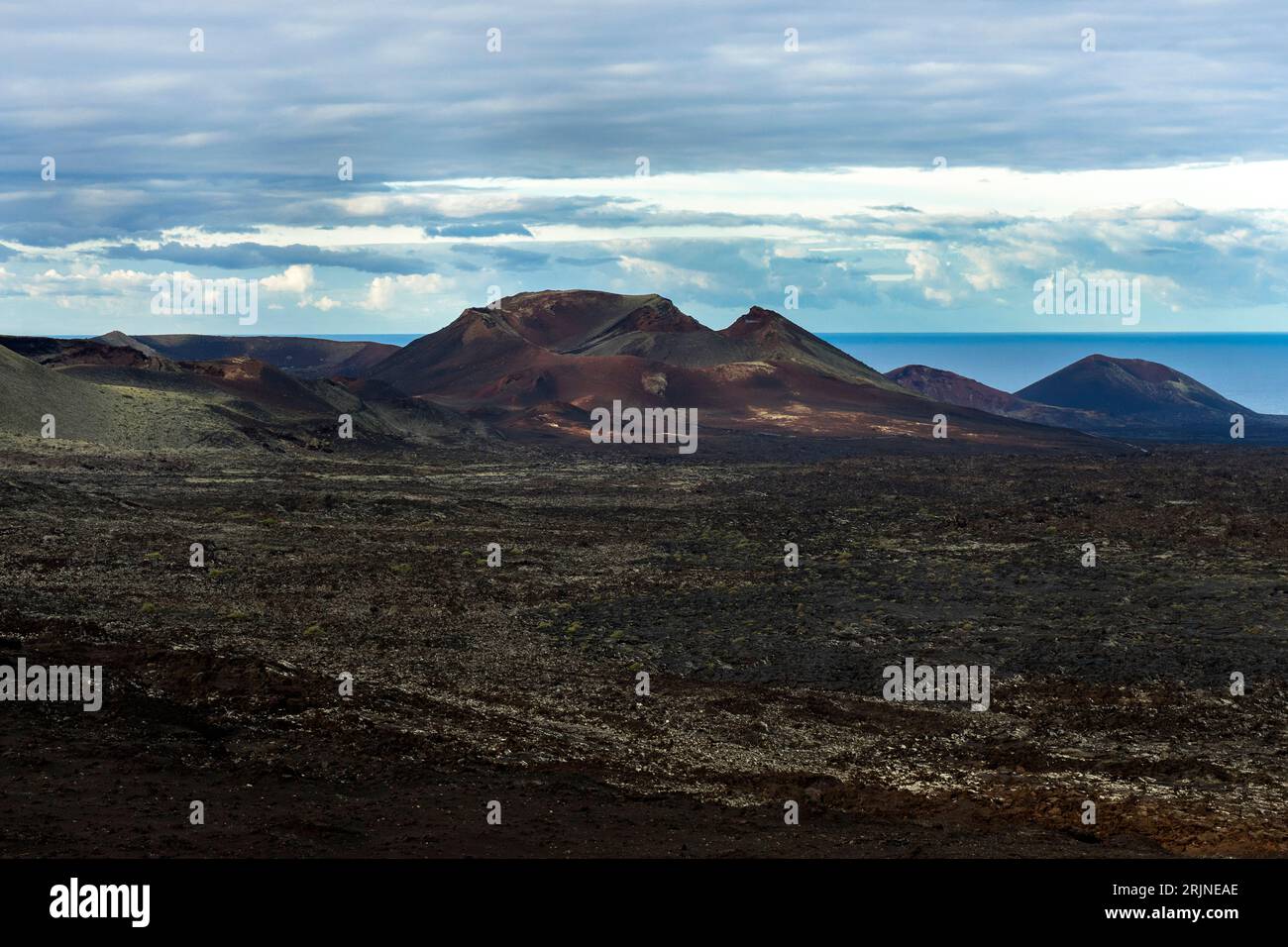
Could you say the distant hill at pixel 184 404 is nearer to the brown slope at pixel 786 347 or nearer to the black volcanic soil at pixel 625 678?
the black volcanic soil at pixel 625 678

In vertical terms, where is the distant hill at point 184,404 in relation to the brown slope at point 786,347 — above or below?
below

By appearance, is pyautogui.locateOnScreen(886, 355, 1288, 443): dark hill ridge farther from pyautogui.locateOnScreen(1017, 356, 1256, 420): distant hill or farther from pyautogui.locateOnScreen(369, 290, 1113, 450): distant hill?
pyautogui.locateOnScreen(369, 290, 1113, 450): distant hill

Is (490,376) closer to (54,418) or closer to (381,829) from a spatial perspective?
(54,418)

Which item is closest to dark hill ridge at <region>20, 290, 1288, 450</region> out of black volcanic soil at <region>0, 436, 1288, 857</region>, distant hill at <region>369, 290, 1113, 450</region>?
distant hill at <region>369, 290, 1113, 450</region>

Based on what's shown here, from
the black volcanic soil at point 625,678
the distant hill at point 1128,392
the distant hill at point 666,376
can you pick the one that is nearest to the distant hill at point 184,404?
the distant hill at point 666,376

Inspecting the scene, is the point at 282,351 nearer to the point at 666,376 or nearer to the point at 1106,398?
the point at 666,376

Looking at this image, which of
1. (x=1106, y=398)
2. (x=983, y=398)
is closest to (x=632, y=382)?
(x=983, y=398)

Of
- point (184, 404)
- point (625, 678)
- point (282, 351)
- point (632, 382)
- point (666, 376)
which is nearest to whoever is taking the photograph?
point (625, 678)
